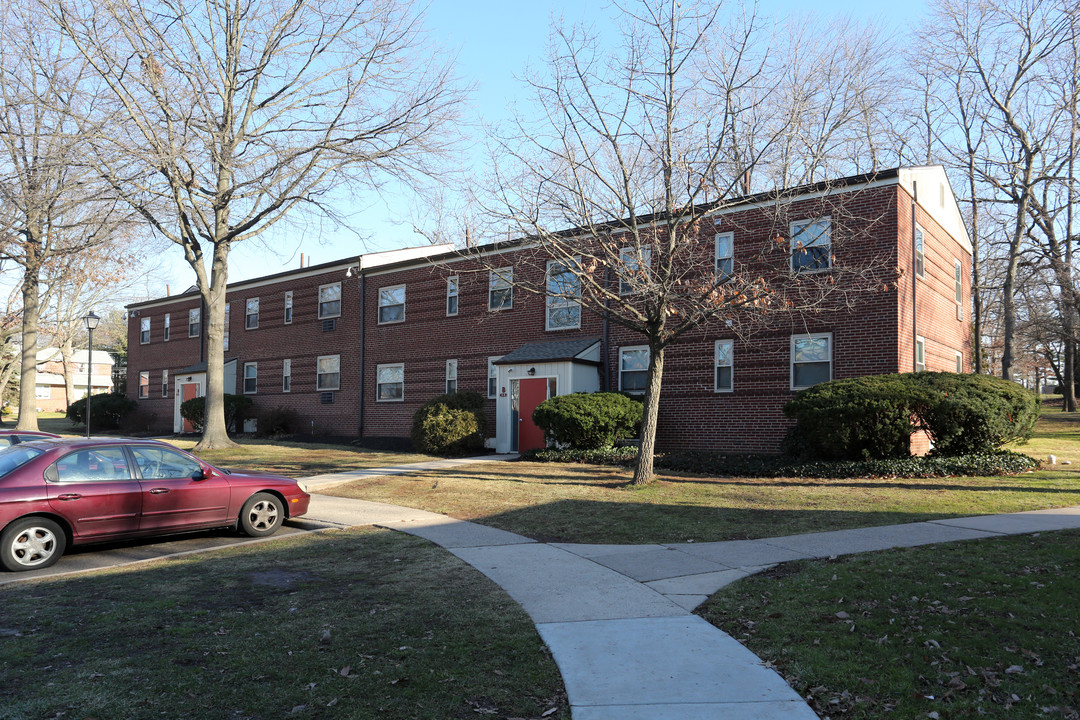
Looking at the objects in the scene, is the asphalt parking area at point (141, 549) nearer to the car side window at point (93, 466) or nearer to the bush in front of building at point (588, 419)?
the car side window at point (93, 466)

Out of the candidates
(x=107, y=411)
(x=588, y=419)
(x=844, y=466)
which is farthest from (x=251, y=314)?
(x=844, y=466)

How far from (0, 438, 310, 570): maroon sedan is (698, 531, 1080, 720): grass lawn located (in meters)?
6.17

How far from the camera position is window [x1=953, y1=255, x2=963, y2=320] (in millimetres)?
22219

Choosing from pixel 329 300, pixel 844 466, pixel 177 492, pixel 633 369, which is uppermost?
pixel 329 300

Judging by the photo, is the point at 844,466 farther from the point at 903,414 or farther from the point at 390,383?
the point at 390,383

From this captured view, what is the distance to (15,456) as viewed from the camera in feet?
27.0

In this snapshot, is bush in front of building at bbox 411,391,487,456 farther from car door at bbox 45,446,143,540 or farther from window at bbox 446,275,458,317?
car door at bbox 45,446,143,540

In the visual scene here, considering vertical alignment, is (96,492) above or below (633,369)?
below

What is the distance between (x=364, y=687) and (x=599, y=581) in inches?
120

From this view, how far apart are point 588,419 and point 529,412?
374 centimetres

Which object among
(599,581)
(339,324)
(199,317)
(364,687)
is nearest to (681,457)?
(599,581)

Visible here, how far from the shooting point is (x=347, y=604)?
6.13 metres

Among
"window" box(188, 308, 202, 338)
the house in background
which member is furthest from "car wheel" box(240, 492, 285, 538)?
the house in background

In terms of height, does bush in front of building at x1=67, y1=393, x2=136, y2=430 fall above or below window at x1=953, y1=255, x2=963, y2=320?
below
